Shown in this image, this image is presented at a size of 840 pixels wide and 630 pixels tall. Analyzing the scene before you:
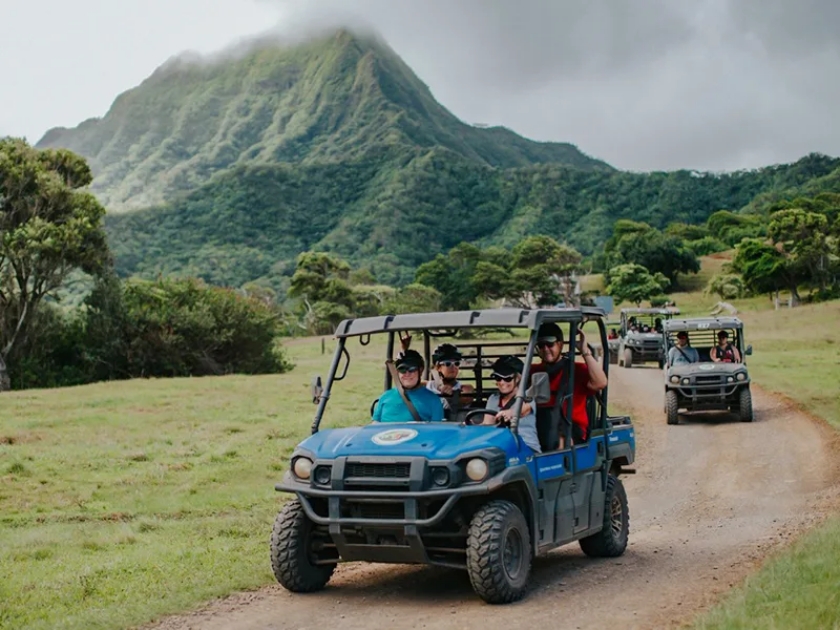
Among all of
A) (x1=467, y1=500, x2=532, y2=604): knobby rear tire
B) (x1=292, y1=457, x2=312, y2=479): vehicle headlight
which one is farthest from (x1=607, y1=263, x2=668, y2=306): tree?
(x1=292, y1=457, x2=312, y2=479): vehicle headlight

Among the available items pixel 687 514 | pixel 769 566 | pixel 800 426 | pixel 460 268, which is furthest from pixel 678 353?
pixel 460 268

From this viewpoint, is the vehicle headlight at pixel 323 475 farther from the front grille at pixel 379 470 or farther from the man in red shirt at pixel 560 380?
the man in red shirt at pixel 560 380

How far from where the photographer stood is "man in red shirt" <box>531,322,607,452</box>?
1016 cm

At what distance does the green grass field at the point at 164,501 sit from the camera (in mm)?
9102

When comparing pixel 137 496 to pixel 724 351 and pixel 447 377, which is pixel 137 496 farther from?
pixel 724 351

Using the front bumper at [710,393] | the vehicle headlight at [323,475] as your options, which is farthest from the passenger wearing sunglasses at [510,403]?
the front bumper at [710,393]

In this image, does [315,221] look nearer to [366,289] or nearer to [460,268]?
[460,268]

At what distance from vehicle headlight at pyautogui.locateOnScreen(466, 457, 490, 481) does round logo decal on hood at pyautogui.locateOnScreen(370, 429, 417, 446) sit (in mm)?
618

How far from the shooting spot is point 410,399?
10078mm

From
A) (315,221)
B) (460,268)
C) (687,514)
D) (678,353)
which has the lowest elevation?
(687,514)

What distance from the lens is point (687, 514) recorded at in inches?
577

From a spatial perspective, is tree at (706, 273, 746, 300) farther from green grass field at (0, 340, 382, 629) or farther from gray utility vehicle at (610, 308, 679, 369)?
green grass field at (0, 340, 382, 629)

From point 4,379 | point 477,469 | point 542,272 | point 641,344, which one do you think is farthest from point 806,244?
point 477,469

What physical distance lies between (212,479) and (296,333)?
8115 cm
